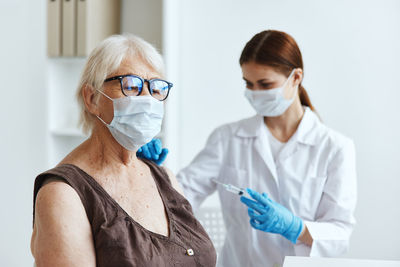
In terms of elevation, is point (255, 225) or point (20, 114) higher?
point (20, 114)

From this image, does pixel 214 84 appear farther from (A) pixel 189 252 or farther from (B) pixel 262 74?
(A) pixel 189 252

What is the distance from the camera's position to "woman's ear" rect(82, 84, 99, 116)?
1345 mm

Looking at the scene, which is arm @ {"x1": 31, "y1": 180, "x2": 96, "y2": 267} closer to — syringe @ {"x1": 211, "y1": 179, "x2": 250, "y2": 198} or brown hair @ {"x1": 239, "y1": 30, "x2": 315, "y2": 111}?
syringe @ {"x1": 211, "y1": 179, "x2": 250, "y2": 198}

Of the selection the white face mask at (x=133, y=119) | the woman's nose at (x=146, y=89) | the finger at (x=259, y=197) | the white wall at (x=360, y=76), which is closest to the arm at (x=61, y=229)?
the white face mask at (x=133, y=119)

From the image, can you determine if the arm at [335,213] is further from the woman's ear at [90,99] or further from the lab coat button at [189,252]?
the woman's ear at [90,99]

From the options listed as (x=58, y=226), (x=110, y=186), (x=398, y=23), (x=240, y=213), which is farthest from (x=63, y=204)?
(x=398, y=23)

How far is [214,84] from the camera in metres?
2.64

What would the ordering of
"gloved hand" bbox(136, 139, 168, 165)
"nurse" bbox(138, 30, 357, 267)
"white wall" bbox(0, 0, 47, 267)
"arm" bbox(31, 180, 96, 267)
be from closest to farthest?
1. "arm" bbox(31, 180, 96, 267)
2. "gloved hand" bbox(136, 139, 168, 165)
3. "nurse" bbox(138, 30, 357, 267)
4. "white wall" bbox(0, 0, 47, 267)

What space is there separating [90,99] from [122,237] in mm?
397

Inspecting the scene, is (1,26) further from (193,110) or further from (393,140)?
(393,140)

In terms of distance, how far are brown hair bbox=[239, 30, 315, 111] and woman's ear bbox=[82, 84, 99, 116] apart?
692mm

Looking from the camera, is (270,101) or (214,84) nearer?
(270,101)

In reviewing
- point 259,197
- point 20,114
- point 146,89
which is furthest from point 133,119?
point 20,114

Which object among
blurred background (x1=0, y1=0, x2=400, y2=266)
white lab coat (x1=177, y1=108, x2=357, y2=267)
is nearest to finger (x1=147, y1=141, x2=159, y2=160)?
white lab coat (x1=177, y1=108, x2=357, y2=267)
